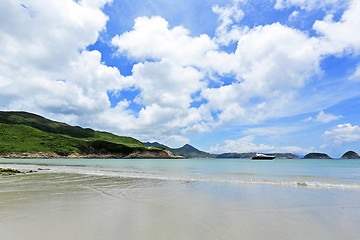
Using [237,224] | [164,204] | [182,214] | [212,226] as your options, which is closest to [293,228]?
[237,224]

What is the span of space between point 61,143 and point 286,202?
226 m

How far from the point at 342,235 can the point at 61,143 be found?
229875 mm

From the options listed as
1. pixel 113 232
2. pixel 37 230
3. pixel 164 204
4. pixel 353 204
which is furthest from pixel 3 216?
pixel 353 204

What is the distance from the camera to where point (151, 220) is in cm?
876

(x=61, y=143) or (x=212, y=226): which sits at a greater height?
(x=61, y=143)

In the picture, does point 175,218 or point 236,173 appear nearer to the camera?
point 175,218

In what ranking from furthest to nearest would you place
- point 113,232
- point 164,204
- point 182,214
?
point 164,204, point 182,214, point 113,232

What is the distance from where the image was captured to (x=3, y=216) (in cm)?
897

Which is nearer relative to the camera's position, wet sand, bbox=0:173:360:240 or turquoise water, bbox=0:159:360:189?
wet sand, bbox=0:173:360:240

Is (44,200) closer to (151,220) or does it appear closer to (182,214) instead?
(151,220)

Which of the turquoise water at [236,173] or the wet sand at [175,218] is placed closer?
the wet sand at [175,218]

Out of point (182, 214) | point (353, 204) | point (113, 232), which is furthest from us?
point (353, 204)

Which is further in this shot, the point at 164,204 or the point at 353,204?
the point at 353,204

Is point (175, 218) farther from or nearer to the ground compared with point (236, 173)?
nearer to the ground
